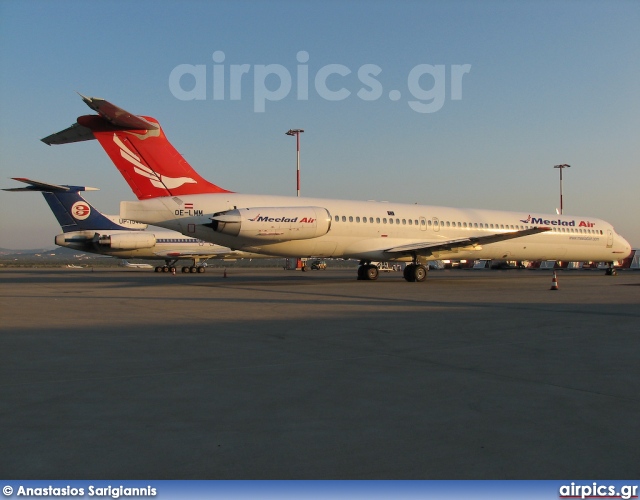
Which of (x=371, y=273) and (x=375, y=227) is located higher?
(x=375, y=227)

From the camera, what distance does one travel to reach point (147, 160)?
19.1 metres

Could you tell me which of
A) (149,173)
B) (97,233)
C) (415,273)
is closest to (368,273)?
(415,273)

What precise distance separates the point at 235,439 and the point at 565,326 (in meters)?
7.37

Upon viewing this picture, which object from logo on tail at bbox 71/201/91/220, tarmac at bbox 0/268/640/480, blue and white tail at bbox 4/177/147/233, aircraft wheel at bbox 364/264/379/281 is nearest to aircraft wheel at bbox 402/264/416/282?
aircraft wheel at bbox 364/264/379/281

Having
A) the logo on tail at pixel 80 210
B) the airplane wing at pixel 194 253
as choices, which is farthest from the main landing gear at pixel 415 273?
the logo on tail at pixel 80 210

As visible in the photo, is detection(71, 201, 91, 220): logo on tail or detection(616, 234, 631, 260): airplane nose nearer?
detection(616, 234, 631, 260): airplane nose

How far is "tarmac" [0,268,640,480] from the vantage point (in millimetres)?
3385

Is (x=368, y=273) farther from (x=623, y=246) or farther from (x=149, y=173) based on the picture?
(x=623, y=246)

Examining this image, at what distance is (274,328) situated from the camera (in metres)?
9.27

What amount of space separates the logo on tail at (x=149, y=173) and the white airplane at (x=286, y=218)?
0.03 m

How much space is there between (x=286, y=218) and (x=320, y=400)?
16.0m

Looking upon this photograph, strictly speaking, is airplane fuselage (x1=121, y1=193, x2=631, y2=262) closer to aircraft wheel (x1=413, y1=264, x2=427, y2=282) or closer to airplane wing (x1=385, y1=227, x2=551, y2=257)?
airplane wing (x1=385, y1=227, x2=551, y2=257)

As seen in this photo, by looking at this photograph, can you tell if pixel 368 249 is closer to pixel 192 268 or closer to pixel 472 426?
pixel 472 426

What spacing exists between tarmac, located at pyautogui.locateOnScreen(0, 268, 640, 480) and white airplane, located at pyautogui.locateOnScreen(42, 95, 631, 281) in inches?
397
